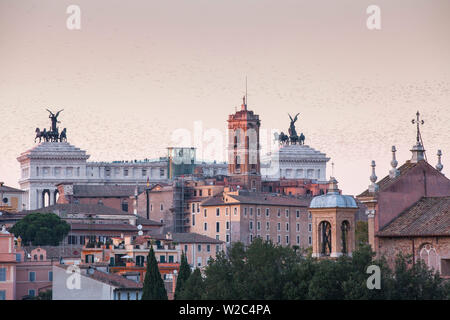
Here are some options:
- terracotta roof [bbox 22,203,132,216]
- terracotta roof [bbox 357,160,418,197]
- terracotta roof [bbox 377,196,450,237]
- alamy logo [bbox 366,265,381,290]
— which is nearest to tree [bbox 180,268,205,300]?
terracotta roof [bbox 357,160,418,197]

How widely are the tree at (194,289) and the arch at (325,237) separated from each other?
404cm

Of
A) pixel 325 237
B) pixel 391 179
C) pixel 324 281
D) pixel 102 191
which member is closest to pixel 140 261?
pixel 325 237

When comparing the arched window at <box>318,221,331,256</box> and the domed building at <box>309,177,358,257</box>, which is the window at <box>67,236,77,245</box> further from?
the domed building at <box>309,177,358,257</box>

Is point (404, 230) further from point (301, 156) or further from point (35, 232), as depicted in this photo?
point (301, 156)

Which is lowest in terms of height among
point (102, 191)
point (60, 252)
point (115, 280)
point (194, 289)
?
point (194, 289)

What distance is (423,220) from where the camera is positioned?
50.2 m

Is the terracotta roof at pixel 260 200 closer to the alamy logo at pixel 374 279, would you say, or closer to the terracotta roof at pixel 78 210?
the terracotta roof at pixel 78 210

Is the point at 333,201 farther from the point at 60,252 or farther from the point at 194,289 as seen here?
the point at 60,252

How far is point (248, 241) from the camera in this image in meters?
120

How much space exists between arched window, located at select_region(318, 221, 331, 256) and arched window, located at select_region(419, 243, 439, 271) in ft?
9.48

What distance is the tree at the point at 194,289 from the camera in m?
53.1

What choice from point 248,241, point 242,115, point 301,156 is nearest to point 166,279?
point 248,241

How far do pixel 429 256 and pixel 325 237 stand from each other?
332 cm

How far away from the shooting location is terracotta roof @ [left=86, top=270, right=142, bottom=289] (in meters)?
67.7
